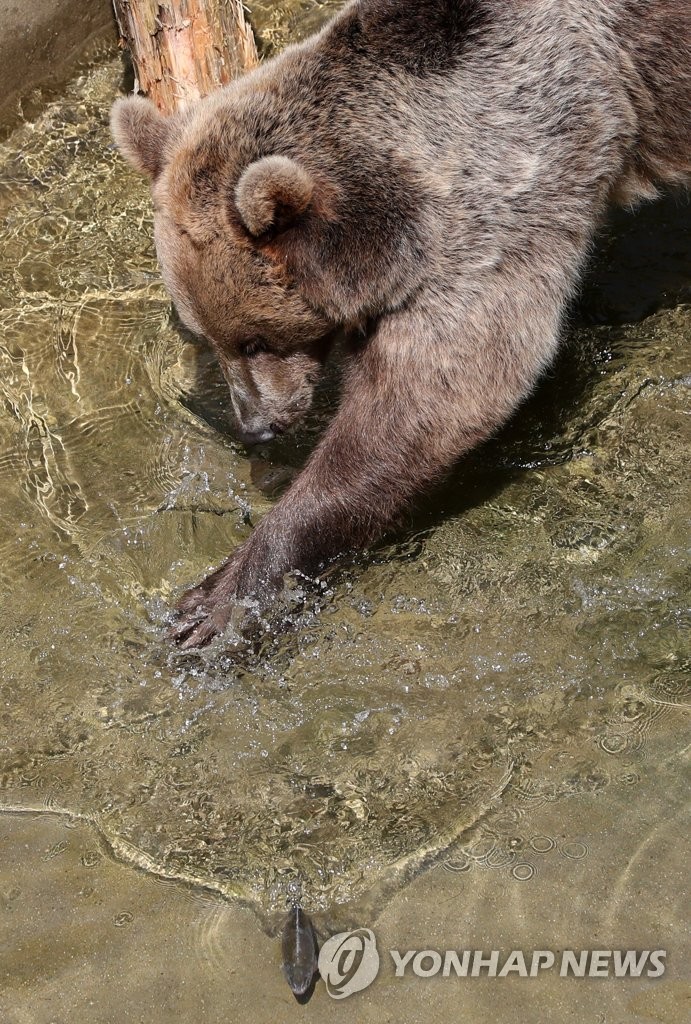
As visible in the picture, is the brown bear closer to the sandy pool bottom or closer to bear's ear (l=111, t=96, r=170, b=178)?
bear's ear (l=111, t=96, r=170, b=178)

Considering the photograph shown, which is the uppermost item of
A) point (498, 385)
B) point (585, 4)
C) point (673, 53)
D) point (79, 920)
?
point (585, 4)

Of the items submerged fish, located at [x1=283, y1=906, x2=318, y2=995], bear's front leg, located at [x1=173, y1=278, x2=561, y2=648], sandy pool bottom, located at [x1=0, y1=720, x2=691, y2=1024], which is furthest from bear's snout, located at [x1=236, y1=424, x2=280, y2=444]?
submerged fish, located at [x1=283, y1=906, x2=318, y2=995]

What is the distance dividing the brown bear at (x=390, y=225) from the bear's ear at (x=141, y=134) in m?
0.01

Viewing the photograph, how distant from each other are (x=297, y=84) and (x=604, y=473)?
102 inches

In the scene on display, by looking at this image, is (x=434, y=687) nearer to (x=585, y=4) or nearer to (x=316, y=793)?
(x=316, y=793)

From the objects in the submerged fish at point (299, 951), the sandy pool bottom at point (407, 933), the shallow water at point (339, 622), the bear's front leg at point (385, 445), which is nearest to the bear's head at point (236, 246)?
the bear's front leg at point (385, 445)

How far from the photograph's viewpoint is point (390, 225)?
16.3ft

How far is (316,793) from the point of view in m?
4.49

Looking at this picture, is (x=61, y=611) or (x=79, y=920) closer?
(x=79, y=920)

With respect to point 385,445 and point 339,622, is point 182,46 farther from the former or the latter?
point 339,622

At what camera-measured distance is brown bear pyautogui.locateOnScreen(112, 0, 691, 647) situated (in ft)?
16.4

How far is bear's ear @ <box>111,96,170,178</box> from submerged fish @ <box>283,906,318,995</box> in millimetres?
3692

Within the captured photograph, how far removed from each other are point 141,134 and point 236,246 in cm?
99

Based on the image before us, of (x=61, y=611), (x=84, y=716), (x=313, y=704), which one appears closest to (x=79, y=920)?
(x=84, y=716)
